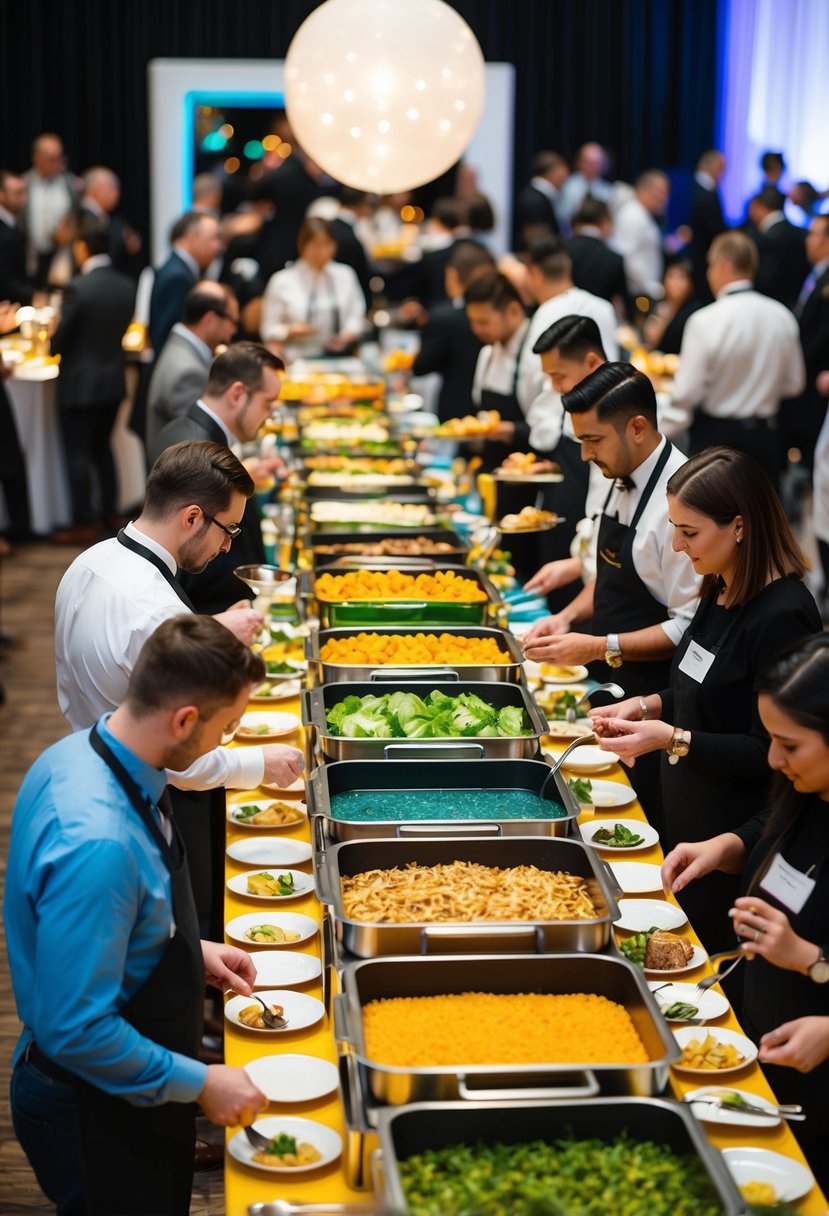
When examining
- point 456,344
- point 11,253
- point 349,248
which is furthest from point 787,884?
point 349,248

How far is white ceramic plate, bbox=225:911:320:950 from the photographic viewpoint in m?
2.40

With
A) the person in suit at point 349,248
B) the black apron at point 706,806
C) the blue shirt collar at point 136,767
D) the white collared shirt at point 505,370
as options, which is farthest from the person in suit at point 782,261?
the blue shirt collar at point 136,767

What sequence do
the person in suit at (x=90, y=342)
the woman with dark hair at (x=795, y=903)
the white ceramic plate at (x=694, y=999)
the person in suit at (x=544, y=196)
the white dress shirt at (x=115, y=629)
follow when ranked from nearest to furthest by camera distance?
the woman with dark hair at (x=795, y=903), the white ceramic plate at (x=694, y=999), the white dress shirt at (x=115, y=629), the person in suit at (x=90, y=342), the person in suit at (x=544, y=196)

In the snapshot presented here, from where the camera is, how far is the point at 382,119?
4473 millimetres

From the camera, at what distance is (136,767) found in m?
1.87

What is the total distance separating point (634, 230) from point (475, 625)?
8.15 meters

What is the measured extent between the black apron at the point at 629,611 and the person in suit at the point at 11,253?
4545 mm

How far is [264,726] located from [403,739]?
1.89ft

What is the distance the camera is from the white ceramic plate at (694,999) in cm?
221

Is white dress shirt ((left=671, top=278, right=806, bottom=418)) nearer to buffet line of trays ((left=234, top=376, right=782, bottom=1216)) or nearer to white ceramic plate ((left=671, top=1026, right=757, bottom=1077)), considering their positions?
buffet line of trays ((left=234, top=376, right=782, bottom=1216))

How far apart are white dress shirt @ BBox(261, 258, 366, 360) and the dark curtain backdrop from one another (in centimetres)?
565

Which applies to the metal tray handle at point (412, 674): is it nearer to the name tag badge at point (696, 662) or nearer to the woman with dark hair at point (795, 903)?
the name tag badge at point (696, 662)

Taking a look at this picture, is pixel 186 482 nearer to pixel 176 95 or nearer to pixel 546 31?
pixel 176 95

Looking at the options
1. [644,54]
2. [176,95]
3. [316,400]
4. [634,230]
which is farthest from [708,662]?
[644,54]
